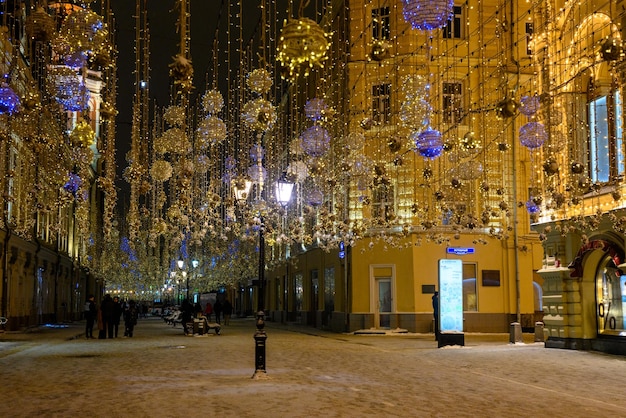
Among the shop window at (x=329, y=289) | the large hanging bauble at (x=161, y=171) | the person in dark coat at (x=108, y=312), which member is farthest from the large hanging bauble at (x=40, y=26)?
the shop window at (x=329, y=289)

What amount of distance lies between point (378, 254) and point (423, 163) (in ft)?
15.1

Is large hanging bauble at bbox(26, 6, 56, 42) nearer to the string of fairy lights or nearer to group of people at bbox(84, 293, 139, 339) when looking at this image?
the string of fairy lights

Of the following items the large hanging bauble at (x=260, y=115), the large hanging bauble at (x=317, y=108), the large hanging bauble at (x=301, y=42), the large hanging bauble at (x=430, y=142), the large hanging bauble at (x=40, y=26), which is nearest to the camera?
the large hanging bauble at (x=301, y=42)

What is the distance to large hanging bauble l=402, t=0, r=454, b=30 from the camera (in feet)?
35.8

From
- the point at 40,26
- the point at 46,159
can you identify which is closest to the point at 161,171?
the point at 46,159

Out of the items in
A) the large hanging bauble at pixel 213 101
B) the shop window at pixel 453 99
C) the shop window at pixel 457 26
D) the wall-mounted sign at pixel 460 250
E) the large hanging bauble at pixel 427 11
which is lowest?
the wall-mounted sign at pixel 460 250

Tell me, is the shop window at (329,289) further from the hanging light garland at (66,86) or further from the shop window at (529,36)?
the hanging light garland at (66,86)

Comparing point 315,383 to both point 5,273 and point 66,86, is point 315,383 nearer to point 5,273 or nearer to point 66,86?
point 66,86

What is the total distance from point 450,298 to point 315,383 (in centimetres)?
1197

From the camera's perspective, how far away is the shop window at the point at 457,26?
34.6 meters

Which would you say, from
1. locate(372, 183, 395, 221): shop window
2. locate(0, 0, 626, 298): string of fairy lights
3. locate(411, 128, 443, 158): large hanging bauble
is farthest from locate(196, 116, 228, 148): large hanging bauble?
locate(372, 183, 395, 221): shop window

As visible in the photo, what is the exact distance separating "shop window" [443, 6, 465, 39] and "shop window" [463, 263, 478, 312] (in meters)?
10.5

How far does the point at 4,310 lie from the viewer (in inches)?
1428

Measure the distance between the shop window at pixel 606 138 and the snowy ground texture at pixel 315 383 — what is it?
5.36 m
